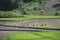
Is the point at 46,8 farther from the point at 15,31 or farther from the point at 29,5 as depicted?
the point at 15,31

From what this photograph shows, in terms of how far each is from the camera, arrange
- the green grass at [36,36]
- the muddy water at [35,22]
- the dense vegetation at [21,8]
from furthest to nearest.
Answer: the dense vegetation at [21,8] < the muddy water at [35,22] < the green grass at [36,36]

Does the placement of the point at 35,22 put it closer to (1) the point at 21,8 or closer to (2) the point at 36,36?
(2) the point at 36,36

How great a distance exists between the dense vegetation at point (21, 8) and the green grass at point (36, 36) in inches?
18.1

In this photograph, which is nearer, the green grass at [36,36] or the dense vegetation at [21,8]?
the green grass at [36,36]

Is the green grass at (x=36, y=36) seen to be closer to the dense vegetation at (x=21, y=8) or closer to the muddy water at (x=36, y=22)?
the muddy water at (x=36, y=22)

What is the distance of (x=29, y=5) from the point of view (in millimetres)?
6277

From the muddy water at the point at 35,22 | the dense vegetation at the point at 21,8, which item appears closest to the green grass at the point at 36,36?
the muddy water at the point at 35,22

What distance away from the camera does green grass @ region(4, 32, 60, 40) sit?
6016 millimetres

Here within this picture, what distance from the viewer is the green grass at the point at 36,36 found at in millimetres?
6016

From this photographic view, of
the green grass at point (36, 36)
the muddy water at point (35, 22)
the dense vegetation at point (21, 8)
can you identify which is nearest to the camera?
the green grass at point (36, 36)

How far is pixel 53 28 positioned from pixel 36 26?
0.38 metres

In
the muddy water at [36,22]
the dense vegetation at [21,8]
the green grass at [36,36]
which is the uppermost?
the dense vegetation at [21,8]

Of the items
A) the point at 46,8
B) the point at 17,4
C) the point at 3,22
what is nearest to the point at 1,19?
the point at 3,22

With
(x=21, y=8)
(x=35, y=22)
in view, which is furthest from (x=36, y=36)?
(x=21, y=8)
